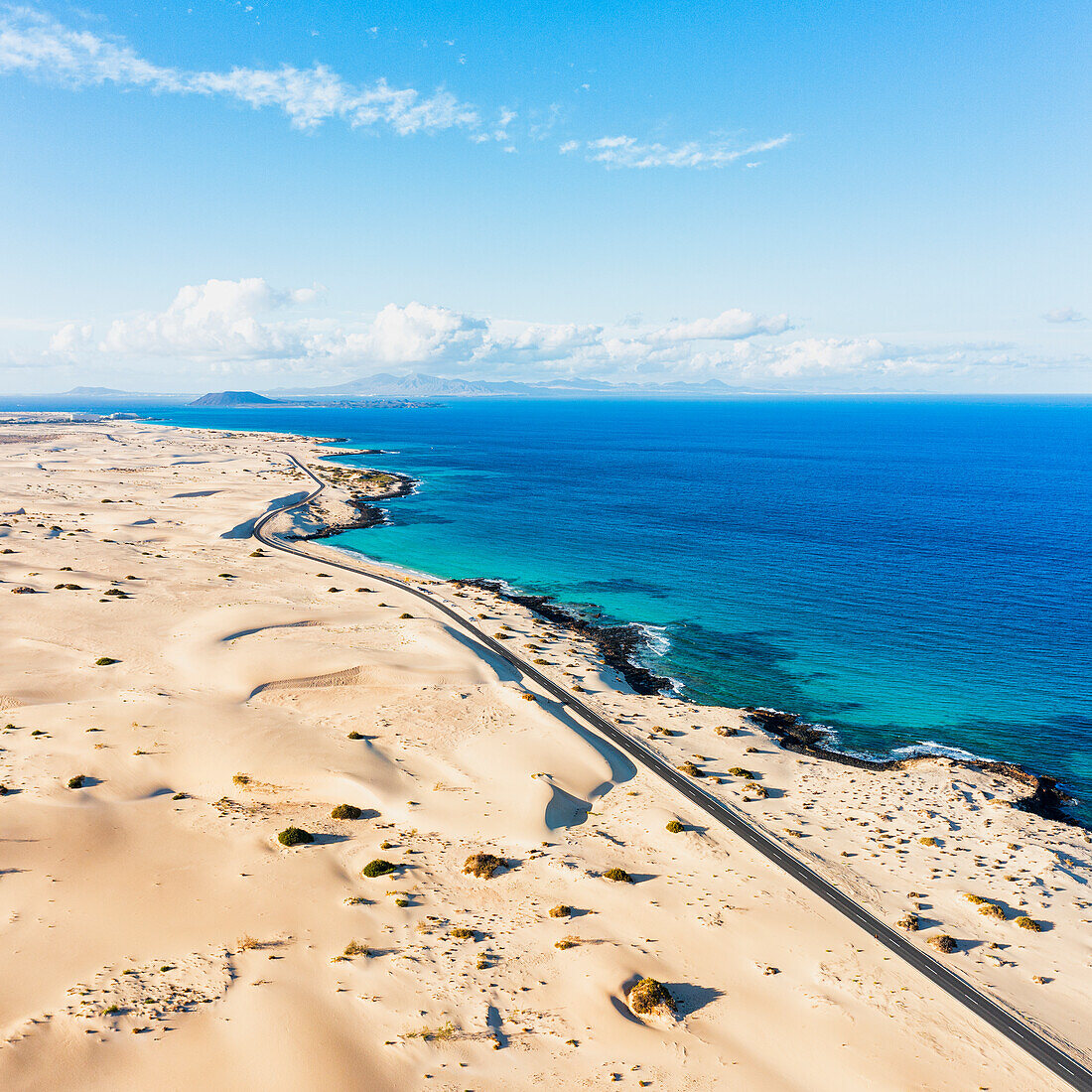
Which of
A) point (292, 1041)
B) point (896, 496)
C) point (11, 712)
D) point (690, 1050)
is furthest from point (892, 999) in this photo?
point (896, 496)

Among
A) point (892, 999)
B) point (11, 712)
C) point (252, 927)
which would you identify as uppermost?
point (11, 712)

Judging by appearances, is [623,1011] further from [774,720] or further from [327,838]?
[774,720]

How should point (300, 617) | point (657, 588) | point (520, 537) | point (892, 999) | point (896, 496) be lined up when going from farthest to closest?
point (896, 496) < point (520, 537) < point (657, 588) < point (300, 617) < point (892, 999)

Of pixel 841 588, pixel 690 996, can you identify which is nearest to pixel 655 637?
pixel 841 588

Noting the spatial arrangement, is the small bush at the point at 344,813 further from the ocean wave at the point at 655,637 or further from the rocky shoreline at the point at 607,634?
the ocean wave at the point at 655,637

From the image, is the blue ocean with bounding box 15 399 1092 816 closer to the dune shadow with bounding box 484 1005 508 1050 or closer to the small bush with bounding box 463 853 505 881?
the small bush with bounding box 463 853 505 881

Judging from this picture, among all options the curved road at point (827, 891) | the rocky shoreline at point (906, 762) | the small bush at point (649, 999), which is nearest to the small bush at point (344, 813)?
the small bush at point (649, 999)

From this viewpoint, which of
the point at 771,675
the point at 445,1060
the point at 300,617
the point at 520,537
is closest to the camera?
the point at 445,1060

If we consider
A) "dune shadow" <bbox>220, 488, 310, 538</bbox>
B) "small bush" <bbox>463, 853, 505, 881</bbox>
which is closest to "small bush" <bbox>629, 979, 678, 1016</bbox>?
"small bush" <bbox>463, 853, 505, 881</bbox>

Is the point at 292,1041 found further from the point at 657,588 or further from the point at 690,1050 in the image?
the point at 657,588
